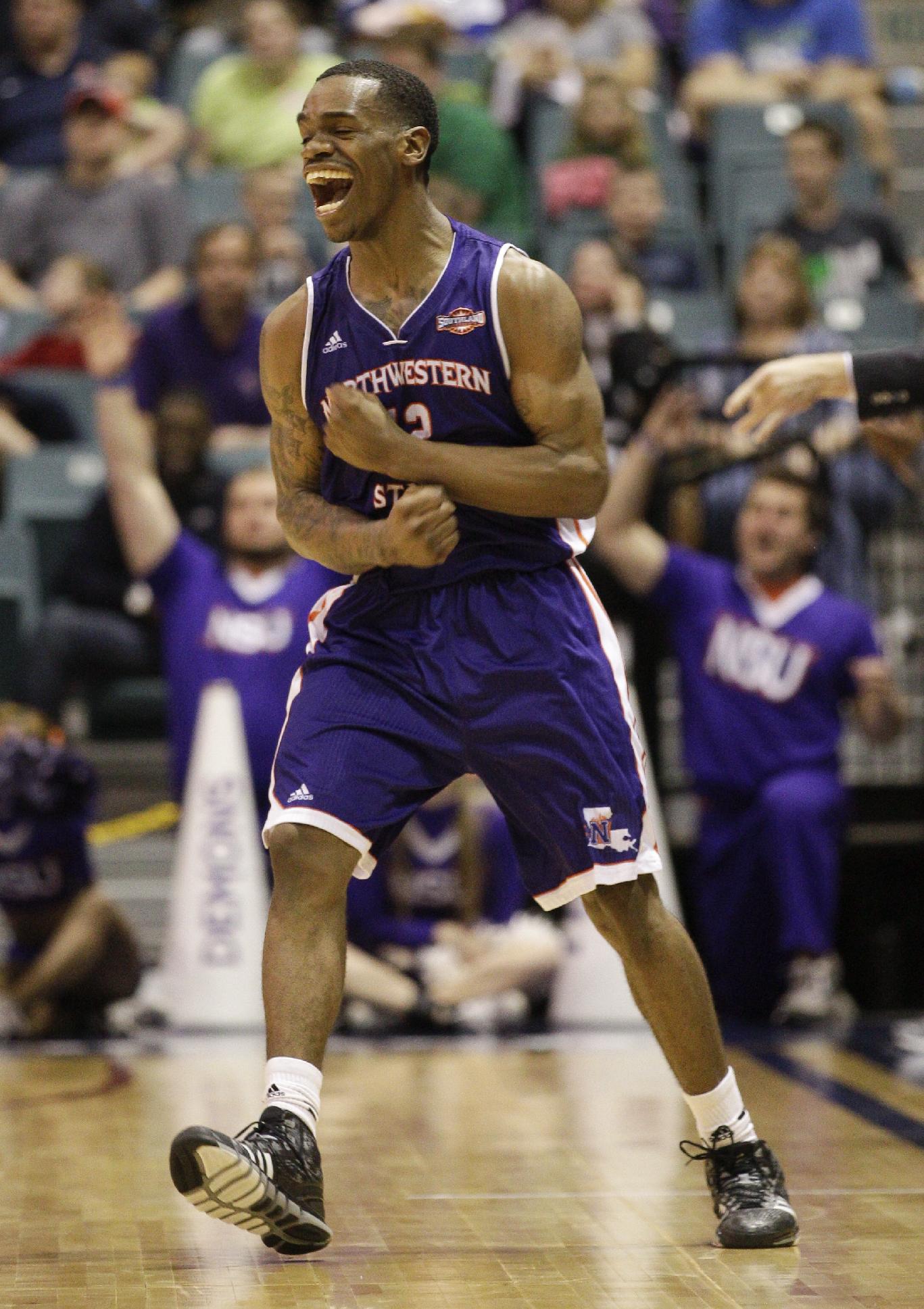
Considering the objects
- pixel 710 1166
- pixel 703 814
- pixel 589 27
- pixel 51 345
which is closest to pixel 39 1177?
pixel 710 1166

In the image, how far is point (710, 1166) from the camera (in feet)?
12.3

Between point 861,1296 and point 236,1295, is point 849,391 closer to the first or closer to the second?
point 861,1296

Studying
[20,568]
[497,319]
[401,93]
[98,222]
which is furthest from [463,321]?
[98,222]

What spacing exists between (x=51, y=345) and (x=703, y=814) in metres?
3.74

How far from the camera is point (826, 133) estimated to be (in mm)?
9055

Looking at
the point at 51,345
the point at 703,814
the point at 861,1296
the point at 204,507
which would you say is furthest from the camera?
the point at 51,345

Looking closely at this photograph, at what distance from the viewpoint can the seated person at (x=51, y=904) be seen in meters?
6.70

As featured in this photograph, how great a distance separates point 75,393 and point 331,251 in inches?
69.2

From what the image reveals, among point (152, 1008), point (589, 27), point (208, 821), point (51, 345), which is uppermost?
point (589, 27)

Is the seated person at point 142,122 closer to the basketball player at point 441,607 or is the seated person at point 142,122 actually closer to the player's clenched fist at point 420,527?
the basketball player at point 441,607

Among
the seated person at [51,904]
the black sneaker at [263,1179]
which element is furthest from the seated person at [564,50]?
the black sneaker at [263,1179]

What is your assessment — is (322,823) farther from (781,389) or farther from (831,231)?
(831,231)

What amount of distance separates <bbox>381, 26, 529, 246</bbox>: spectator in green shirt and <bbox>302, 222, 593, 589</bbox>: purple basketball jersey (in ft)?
19.2

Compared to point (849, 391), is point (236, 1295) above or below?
Result: below
